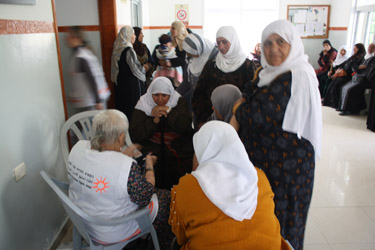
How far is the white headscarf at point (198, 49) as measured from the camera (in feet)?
10.5

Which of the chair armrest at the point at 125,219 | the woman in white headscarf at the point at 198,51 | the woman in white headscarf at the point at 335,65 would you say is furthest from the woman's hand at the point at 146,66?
the woman in white headscarf at the point at 335,65

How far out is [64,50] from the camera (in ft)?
12.5

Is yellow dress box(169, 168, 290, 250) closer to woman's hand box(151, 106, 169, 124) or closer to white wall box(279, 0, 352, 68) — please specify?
woman's hand box(151, 106, 169, 124)

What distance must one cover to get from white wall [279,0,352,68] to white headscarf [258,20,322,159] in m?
6.65

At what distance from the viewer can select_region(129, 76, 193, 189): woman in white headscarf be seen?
2.34 meters

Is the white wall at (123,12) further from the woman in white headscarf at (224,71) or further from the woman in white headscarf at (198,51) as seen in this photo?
the woman in white headscarf at (224,71)

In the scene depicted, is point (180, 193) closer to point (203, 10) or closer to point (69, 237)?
point (69, 237)

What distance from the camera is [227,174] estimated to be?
1.21m

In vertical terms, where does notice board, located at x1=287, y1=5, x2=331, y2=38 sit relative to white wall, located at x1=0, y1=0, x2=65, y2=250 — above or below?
above

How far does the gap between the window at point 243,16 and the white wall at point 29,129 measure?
269 inches

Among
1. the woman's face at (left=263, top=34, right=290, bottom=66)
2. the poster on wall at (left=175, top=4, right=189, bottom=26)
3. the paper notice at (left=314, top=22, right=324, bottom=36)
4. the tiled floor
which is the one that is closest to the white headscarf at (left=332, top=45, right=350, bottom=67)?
the paper notice at (left=314, top=22, right=324, bottom=36)

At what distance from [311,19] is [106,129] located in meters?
8.01

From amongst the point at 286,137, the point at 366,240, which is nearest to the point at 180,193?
the point at 286,137

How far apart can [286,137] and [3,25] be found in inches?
60.6
